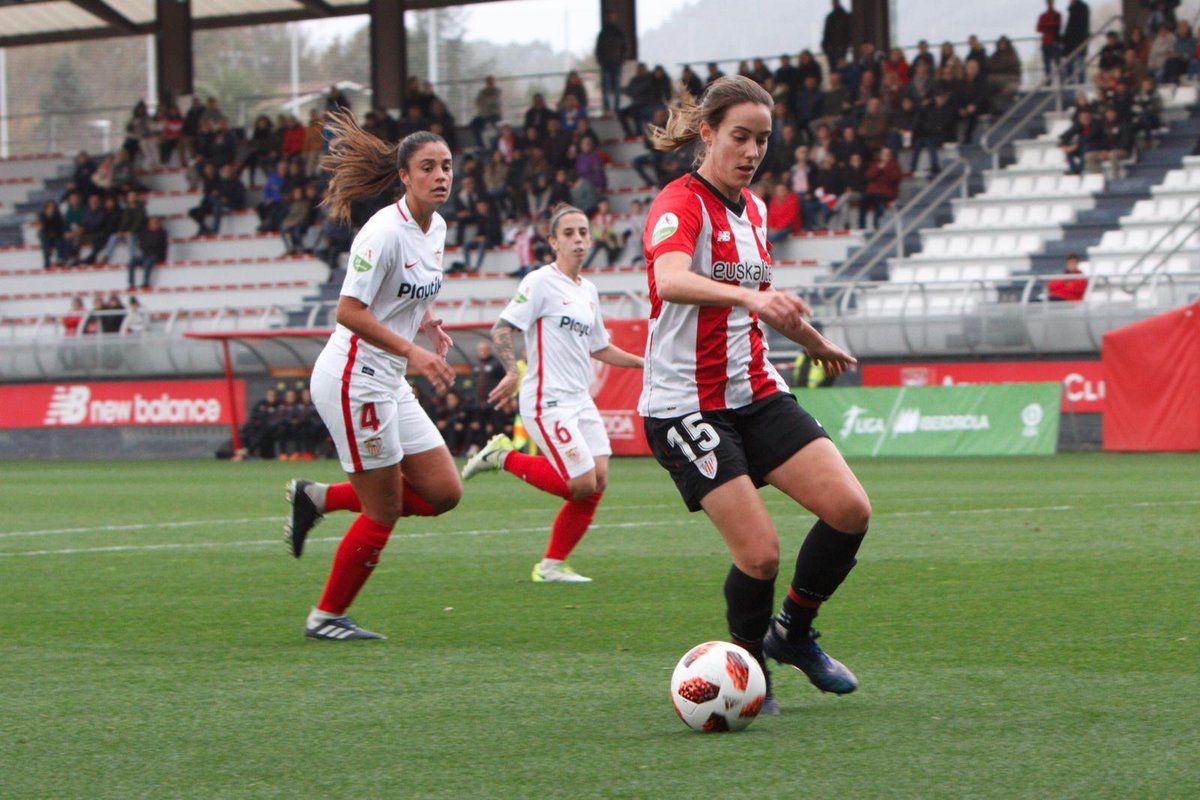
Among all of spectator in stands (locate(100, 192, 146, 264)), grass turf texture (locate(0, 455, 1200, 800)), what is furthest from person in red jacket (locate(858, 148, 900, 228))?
grass turf texture (locate(0, 455, 1200, 800))

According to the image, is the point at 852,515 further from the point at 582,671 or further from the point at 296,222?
the point at 296,222

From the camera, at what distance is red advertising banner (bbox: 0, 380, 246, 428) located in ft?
101

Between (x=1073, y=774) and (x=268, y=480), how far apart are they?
1824cm

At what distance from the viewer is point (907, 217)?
30203 millimetres

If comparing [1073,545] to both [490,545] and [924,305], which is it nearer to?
[490,545]

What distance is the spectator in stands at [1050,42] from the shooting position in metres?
31.4

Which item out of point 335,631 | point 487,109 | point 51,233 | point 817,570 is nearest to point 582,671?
point 817,570

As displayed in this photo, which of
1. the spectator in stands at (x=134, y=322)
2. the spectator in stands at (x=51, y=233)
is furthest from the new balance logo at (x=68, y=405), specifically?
the spectator in stands at (x=51, y=233)

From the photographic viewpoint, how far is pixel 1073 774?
424 cm

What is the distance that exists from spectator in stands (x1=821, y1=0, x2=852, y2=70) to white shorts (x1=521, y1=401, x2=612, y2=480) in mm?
24526

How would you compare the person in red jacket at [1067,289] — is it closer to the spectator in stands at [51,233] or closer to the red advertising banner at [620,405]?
the red advertising banner at [620,405]

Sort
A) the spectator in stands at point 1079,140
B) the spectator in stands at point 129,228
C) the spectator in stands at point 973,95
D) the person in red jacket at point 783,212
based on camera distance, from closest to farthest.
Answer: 1. the spectator in stands at point 1079,140
2. the person in red jacket at point 783,212
3. the spectator in stands at point 973,95
4. the spectator in stands at point 129,228

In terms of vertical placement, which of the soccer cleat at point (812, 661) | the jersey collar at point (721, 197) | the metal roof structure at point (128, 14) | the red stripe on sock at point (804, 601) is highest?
the metal roof structure at point (128, 14)

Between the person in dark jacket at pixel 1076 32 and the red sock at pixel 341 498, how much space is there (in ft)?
85.2
